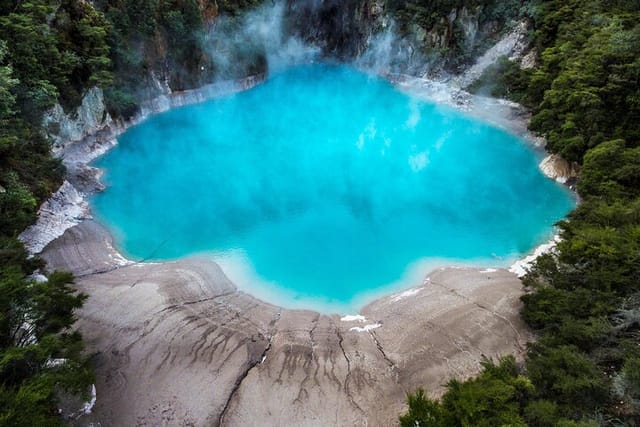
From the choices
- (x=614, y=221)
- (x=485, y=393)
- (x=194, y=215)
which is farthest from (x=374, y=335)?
(x=194, y=215)

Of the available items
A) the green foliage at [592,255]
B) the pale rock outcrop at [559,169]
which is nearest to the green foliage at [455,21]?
the green foliage at [592,255]

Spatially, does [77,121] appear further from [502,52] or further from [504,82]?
[502,52]

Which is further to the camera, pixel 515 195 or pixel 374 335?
pixel 515 195

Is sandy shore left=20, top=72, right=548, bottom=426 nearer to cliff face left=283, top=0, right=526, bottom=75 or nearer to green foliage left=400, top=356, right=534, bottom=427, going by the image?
green foliage left=400, top=356, right=534, bottom=427

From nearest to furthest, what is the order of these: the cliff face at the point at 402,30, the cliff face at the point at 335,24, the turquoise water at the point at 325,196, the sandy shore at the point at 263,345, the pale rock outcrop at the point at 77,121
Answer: the sandy shore at the point at 263,345 → the turquoise water at the point at 325,196 → the pale rock outcrop at the point at 77,121 → the cliff face at the point at 402,30 → the cliff face at the point at 335,24

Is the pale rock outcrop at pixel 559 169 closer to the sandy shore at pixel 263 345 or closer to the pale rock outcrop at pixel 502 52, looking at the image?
the sandy shore at pixel 263 345

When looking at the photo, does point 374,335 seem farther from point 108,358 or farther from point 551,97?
point 551,97

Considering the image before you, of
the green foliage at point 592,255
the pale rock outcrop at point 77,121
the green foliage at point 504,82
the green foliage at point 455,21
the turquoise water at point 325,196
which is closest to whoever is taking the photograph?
the green foliage at point 592,255
